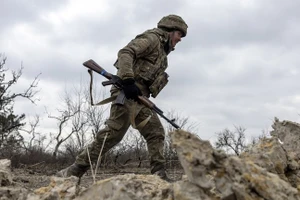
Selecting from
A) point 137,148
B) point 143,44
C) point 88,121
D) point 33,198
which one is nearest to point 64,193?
point 33,198

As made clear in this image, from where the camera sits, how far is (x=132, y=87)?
4984 millimetres

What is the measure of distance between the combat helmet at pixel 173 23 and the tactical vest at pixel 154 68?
13 centimetres

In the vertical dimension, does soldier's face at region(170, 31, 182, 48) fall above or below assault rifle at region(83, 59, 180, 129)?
above

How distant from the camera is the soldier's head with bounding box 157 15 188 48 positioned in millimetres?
5609

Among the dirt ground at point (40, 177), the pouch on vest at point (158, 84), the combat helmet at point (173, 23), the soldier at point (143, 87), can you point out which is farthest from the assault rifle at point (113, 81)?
the dirt ground at point (40, 177)

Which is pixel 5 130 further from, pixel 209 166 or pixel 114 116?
pixel 209 166

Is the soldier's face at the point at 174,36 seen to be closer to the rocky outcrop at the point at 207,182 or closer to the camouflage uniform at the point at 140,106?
the camouflage uniform at the point at 140,106

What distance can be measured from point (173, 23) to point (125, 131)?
146cm

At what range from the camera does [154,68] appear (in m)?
5.42

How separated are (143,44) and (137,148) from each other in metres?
12.2

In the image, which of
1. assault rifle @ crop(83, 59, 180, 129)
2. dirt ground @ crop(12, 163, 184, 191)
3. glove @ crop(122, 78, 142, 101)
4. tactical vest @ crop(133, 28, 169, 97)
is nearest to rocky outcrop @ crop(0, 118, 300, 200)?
dirt ground @ crop(12, 163, 184, 191)

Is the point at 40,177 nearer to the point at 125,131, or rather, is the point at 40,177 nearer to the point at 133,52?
the point at 125,131

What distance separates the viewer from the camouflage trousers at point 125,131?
5016 mm

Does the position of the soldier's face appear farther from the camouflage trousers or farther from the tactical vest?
the camouflage trousers
